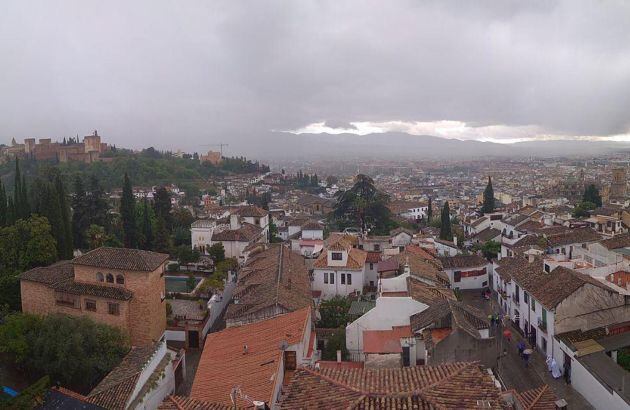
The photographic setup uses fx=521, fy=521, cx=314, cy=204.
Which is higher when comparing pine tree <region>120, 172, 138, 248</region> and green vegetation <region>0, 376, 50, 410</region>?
pine tree <region>120, 172, 138, 248</region>

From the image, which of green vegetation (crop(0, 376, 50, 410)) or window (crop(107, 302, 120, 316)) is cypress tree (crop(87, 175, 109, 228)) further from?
green vegetation (crop(0, 376, 50, 410))

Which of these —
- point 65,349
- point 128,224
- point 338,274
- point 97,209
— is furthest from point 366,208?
point 65,349

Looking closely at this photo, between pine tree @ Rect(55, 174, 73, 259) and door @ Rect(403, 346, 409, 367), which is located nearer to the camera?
door @ Rect(403, 346, 409, 367)

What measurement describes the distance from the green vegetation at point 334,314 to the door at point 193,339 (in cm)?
626

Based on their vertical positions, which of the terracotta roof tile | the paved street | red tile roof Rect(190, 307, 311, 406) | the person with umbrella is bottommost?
the paved street

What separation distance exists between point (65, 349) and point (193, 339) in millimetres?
6739

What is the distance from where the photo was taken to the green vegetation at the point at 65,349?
19.8 meters

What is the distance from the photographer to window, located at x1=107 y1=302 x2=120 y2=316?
23.3 metres

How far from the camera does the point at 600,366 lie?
17438mm

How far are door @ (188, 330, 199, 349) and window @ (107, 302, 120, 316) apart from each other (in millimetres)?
3670

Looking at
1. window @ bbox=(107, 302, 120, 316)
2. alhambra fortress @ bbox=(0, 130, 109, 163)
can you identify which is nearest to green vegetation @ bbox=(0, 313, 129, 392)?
window @ bbox=(107, 302, 120, 316)

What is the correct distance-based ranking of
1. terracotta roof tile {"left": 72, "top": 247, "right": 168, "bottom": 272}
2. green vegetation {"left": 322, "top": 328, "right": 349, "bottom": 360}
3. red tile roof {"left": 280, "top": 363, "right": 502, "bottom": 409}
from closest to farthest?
red tile roof {"left": 280, "top": 363, "right": 502, "bottom": 409}, green vegetation {"left": 322, "top": 328, "right": 349, "bottom": 360}, terracotta roof tile {"left": 72, "top": 247, "right": 168, "bottom": 272}

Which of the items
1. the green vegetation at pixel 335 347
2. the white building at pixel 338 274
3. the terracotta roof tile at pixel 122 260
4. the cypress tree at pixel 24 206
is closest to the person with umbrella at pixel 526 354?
the green vegetation at pixel 335 347

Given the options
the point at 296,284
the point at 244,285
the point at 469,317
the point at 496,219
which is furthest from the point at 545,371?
the point at 496,219
